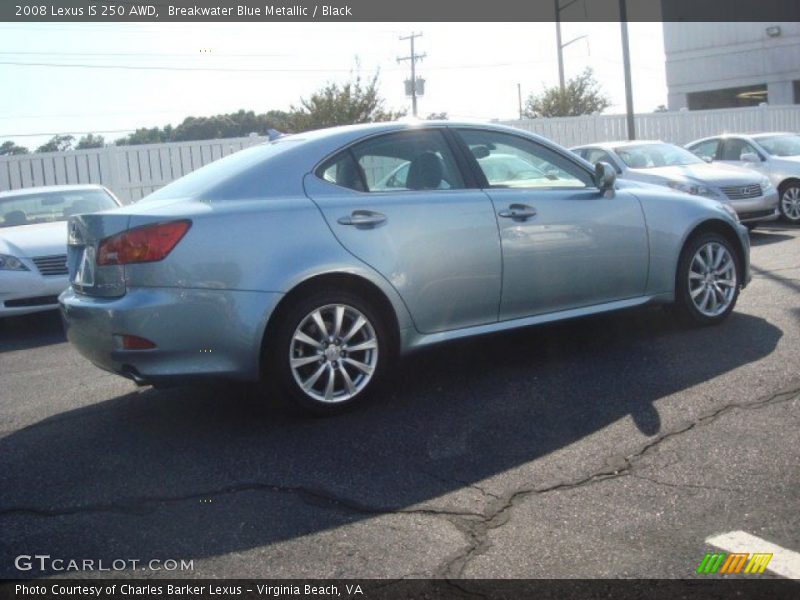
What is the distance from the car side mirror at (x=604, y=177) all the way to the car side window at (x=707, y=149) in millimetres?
9863

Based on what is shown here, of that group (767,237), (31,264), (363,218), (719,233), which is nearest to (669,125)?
(767,237)

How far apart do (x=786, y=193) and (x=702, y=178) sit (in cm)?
251

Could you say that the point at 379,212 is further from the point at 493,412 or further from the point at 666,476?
the point at 666,476

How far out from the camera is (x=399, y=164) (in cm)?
559

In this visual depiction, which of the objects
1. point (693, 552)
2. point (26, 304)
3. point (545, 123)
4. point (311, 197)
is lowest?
point (693, 552)

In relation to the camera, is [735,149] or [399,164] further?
[735,149]

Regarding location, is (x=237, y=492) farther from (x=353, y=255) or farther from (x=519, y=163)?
(x=519, y=163)

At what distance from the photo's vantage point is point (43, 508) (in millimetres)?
3947

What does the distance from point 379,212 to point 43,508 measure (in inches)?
89.2

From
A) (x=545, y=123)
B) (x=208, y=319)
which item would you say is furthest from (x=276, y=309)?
(x=545, y=123)

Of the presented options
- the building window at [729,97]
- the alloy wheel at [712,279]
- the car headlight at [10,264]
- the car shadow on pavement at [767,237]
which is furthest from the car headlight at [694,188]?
the building window at [729,97]

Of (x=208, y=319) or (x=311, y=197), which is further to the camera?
(x=311, y=197)

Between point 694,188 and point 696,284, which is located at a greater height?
point 694,188

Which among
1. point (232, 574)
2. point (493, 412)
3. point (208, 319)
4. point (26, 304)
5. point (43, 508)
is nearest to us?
point (232, 574)
